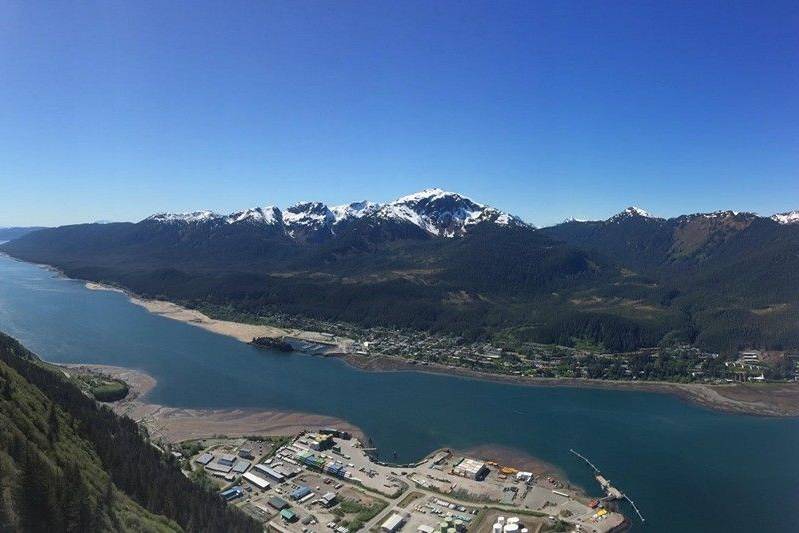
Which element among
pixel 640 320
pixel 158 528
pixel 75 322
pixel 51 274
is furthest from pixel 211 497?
pixel 51 274

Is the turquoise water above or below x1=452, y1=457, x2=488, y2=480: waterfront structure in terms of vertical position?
above

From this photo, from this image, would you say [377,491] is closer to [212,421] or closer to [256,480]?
[256,480]

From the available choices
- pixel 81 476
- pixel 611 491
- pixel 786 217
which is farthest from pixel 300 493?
pixel 786 217

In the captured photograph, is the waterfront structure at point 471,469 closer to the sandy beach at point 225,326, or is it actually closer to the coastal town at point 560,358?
the coastal town at point 560,358

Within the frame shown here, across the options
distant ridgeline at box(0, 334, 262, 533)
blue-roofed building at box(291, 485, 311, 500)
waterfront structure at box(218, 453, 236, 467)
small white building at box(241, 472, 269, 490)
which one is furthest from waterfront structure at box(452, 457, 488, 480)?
waterfront structure at box(218, 453, 236, 467)

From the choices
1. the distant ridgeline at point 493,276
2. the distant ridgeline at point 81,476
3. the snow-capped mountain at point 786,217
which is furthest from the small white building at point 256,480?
the snow-capped mountain at point 786,217

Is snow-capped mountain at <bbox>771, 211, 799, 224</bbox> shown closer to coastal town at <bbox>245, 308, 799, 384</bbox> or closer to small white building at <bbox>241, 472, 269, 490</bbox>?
coastal town at <bbox>245, 308, 799, 384</bbox>
